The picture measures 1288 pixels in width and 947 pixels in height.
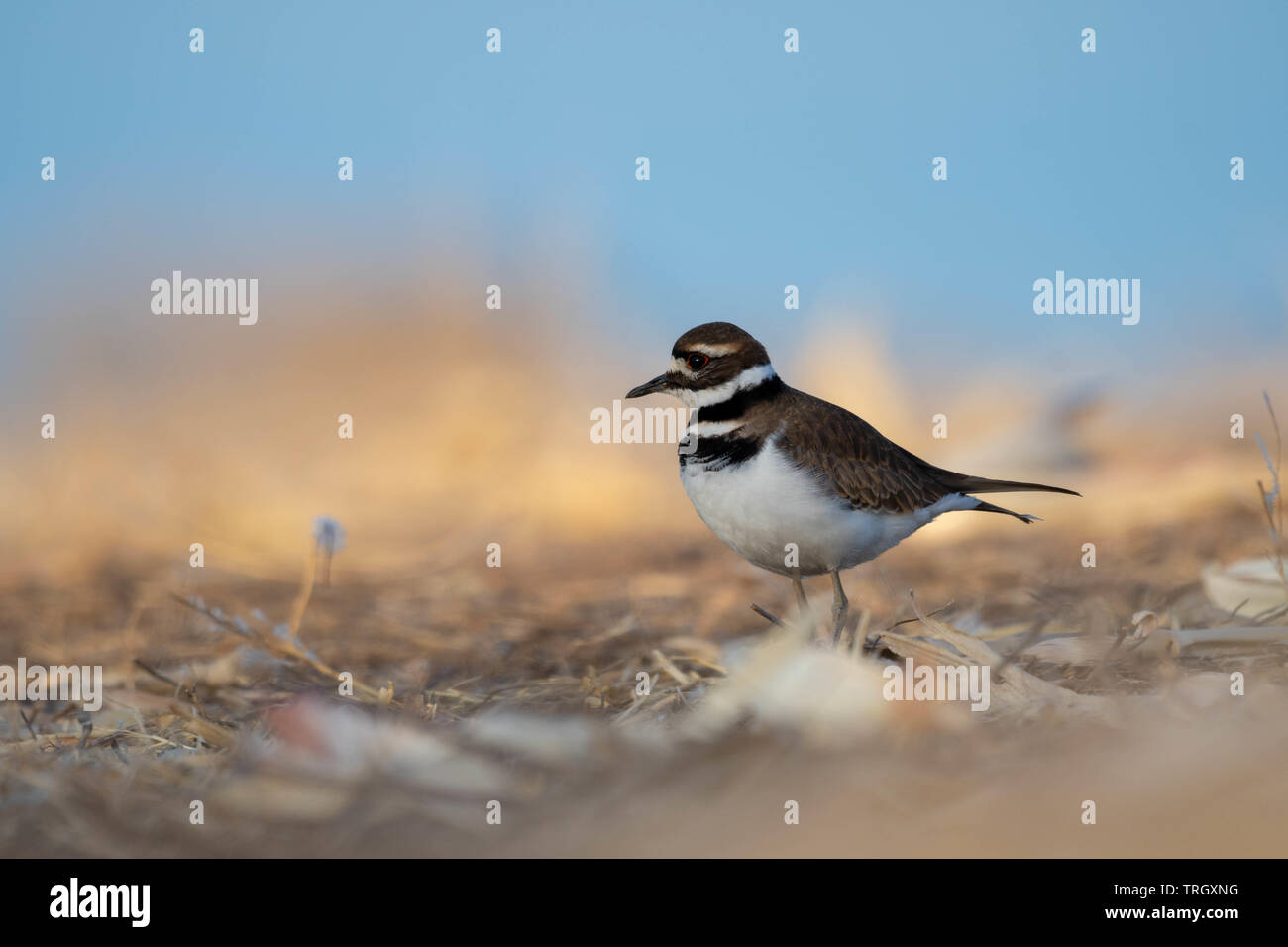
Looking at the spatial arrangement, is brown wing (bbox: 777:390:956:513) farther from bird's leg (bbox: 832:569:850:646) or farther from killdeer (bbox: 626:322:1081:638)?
bird's leg (bbox: 832:569:850:646)

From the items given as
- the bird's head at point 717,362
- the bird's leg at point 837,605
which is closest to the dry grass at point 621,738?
the bird's leg at point 837,605

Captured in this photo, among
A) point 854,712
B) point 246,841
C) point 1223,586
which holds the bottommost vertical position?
point 246,841

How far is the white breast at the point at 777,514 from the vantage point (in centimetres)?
422

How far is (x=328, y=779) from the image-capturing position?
2771 mm

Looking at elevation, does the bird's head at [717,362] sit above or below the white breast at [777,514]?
above

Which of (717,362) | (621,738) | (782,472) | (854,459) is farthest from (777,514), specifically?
(621,738)

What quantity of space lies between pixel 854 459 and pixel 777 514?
50cm

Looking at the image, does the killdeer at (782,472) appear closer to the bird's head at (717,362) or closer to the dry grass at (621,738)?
the bird's head at (717,362)

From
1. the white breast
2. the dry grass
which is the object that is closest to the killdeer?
the white breast

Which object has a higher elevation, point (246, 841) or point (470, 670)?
point (470, 670)

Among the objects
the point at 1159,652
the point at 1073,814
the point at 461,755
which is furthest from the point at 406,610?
the point at 1073,814

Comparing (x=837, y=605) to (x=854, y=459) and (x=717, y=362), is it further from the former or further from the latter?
(x=717, y=362)

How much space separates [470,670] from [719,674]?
1.23 metres

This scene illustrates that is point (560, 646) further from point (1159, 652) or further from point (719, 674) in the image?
point (1159, 652)
